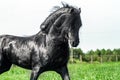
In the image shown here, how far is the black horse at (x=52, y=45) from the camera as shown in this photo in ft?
20.7

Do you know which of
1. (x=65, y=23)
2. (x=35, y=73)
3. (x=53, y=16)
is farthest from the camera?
(x=53, y=16)

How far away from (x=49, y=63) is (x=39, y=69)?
179 millimetres

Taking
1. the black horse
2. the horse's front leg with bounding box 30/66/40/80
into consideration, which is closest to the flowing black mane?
the black horse

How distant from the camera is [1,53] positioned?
22.8 ft

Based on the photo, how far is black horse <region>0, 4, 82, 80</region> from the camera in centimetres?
630

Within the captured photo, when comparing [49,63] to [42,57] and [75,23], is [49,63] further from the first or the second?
[75,23]

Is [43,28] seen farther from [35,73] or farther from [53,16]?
[35,73]

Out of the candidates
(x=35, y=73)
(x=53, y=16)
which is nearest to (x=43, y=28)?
(x=53, y=16)

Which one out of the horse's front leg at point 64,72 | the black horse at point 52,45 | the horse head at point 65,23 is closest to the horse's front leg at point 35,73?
the black horse at point 52,45

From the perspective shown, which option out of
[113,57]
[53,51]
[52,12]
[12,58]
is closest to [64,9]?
[52,12]

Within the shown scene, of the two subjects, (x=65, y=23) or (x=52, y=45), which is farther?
(x=52, y=45)

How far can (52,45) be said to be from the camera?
6.48 m

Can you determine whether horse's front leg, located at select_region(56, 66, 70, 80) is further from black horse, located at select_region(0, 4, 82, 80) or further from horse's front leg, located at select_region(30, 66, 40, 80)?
horse's front leg, located at select_region(30, 66, 40, 80)

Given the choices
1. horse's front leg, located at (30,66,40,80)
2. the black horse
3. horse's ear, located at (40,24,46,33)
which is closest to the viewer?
the black horse
